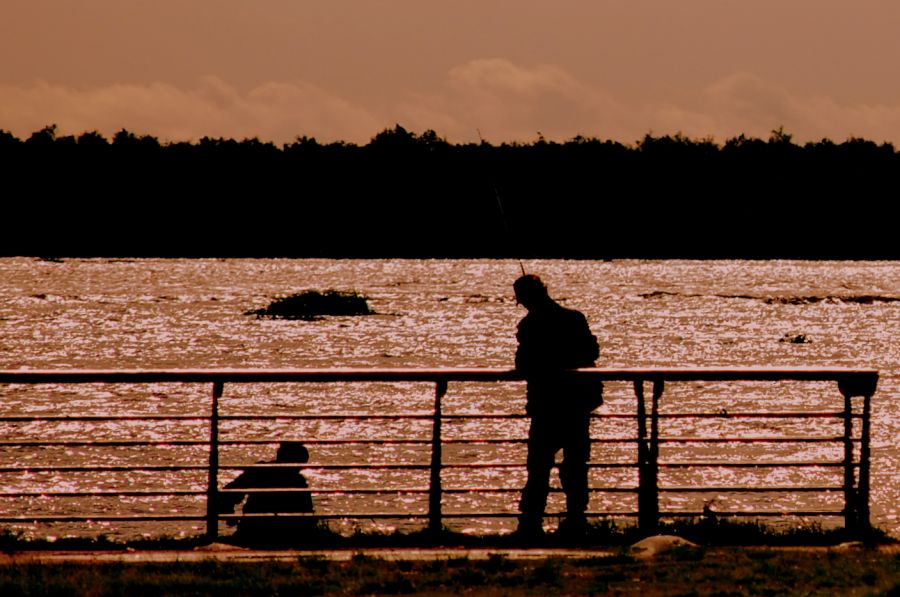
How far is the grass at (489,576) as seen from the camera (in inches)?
283

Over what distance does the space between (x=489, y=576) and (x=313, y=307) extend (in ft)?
302

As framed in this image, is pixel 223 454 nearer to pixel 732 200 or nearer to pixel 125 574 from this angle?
pixel 125 574

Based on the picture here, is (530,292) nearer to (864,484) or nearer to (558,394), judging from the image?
(558,394)

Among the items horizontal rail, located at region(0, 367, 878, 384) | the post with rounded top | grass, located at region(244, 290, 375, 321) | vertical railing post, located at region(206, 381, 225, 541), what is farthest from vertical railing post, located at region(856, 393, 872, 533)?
grass, located at region(244, 290, 375, 321)

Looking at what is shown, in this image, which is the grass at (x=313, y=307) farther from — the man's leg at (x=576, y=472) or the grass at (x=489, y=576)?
the grass at (x=489, y=576)

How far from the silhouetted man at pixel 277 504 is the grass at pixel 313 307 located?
84985mm

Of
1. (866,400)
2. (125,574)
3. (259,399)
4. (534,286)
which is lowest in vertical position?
(259,399)

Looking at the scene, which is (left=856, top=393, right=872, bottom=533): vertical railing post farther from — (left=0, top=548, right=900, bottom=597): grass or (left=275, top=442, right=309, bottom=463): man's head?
(left=275, top=442, right=309, bottom=463): man's head

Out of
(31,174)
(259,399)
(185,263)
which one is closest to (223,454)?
(259,399)

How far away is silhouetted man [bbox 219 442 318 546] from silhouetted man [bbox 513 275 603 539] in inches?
59.3

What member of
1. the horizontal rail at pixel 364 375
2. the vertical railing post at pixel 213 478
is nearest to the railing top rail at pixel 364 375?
the horizontal rail at pixel 364 375

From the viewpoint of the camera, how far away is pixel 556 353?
9.99 metres

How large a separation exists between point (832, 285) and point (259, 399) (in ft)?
381

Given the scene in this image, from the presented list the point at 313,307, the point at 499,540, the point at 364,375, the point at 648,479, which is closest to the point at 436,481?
the point at 499,540
